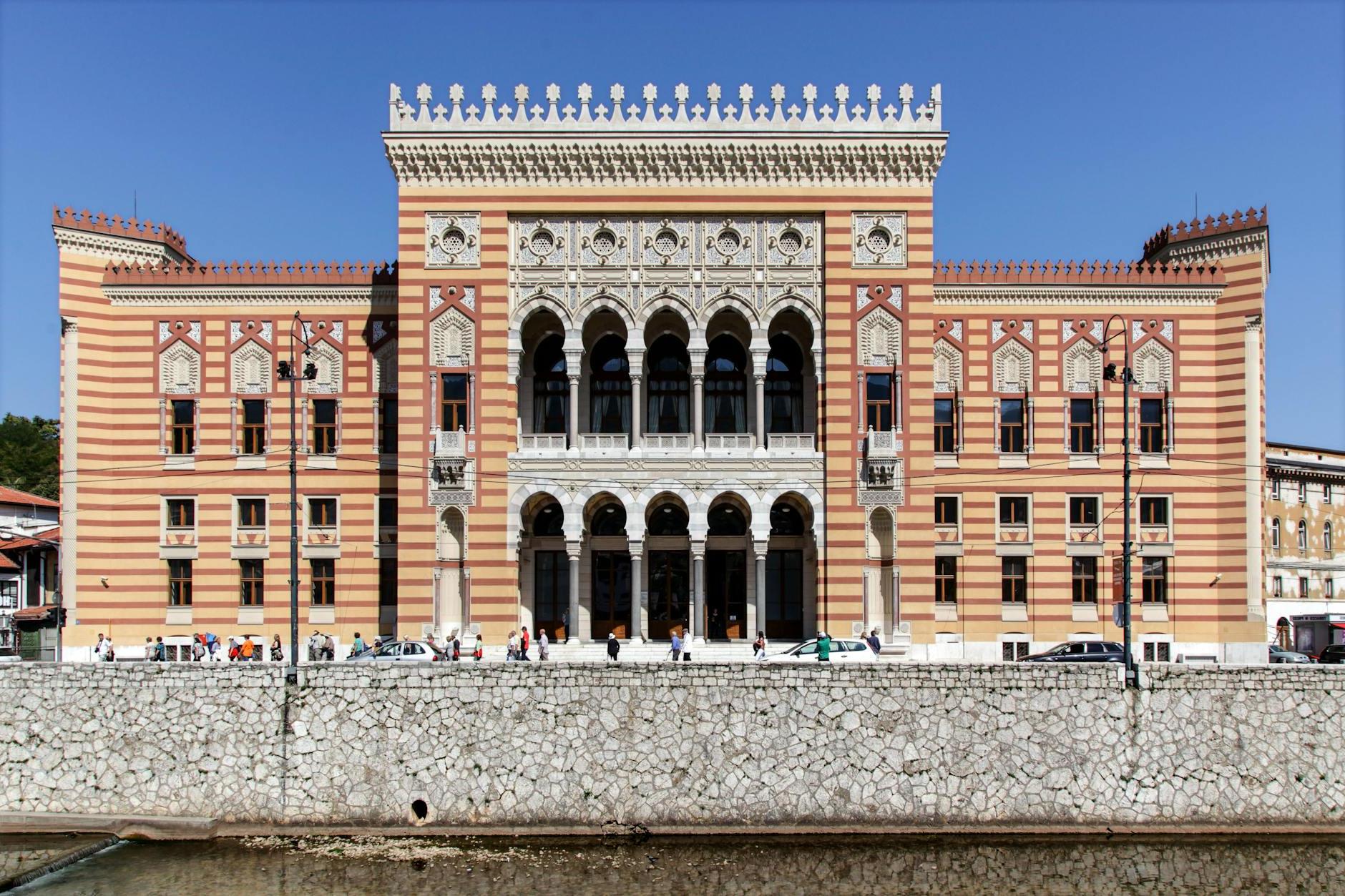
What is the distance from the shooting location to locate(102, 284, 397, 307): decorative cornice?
4119cm

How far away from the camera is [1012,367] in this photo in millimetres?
41688

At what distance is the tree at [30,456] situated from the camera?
260ft

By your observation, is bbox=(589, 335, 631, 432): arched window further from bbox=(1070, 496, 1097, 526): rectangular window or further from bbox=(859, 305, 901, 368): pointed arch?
bbox=(1070, 496, 1097, 526): rectangular window

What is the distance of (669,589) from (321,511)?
1351 centimetres

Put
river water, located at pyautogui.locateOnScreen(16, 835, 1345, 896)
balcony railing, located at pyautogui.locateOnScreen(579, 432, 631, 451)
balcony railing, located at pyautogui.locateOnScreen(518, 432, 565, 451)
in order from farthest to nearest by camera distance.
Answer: balcony railing, located at pyautogui.locateOnScreen(518, 432, 565, 451) → balcony railing, located at pyautogui.locateOnScreen(579, 432, 631, 451) → river water, located at pyautogui.locateOnScreen(16, 835, 1345, 896)

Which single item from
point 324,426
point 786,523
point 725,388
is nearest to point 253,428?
point 324,426

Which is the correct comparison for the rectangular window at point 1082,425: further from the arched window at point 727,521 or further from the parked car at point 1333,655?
the arched window at point 727,521

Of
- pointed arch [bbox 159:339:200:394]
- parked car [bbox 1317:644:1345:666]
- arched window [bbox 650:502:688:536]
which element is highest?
pointed arch [bbox 159:339:200:394]

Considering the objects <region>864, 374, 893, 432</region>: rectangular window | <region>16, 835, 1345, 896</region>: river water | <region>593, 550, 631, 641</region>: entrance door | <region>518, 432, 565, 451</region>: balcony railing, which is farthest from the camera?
<region>593, 550, 631, 641</region>: entrance door

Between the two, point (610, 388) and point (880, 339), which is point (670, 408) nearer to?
point (610, 388)

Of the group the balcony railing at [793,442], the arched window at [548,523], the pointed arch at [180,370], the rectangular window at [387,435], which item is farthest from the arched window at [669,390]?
the pointed arch at [180,370]

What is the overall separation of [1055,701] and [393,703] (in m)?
16.5

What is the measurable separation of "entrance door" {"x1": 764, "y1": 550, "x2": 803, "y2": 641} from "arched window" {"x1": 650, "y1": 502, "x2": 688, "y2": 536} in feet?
11.5

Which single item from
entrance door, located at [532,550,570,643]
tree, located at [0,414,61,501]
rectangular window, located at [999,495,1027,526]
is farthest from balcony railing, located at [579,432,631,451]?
tree, located at [0,414,61,501]
